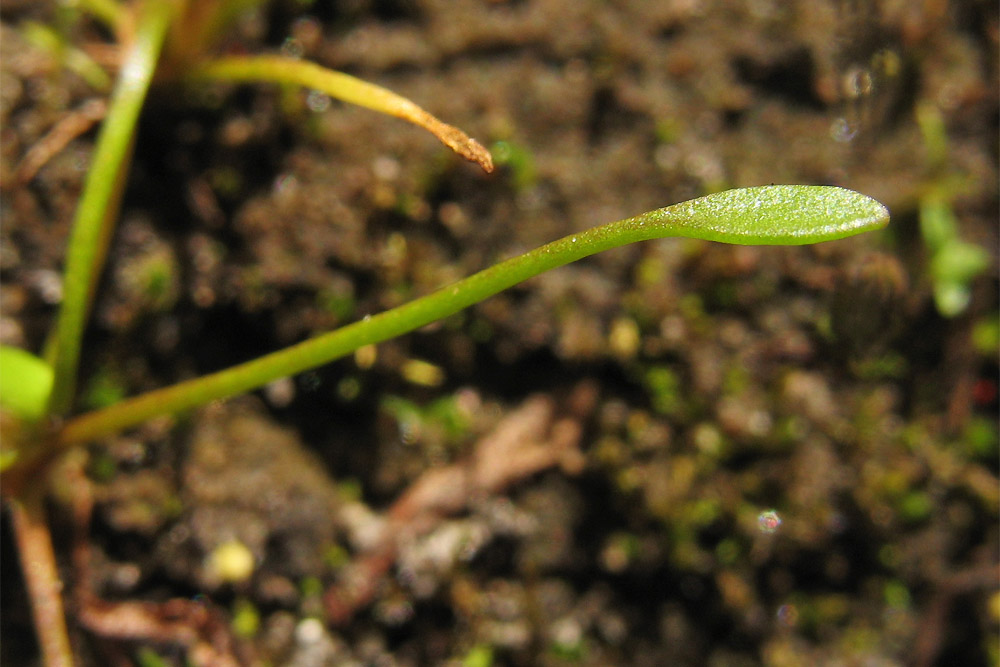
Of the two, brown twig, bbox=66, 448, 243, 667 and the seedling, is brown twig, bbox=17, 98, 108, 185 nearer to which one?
the seedling

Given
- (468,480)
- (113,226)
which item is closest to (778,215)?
(468,480)

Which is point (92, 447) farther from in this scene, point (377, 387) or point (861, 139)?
point (861, 139)

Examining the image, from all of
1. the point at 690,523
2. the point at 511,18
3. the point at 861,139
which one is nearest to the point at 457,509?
the point at 690,523

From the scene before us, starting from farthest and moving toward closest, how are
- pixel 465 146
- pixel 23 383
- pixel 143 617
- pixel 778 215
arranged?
pixel 143 617, pixel 23 383, pixel 465 146, pixel 778 215

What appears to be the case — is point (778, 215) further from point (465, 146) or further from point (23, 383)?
point (23, 383)

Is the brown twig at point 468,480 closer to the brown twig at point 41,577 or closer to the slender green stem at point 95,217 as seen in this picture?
the brown twig at point 41,577

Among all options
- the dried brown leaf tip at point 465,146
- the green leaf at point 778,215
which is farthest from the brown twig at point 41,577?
the green leaf at point 778,215

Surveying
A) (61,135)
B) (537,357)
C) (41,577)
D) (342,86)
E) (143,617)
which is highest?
(342,86)
